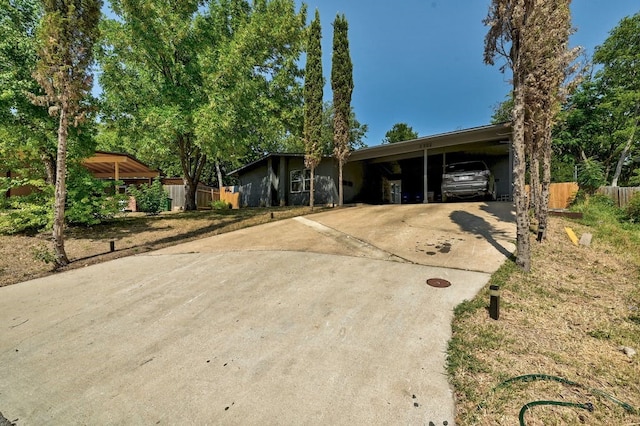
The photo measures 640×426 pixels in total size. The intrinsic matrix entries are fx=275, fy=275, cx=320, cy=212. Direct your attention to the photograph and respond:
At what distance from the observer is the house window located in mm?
16828

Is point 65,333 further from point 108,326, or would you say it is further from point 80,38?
point 80,38

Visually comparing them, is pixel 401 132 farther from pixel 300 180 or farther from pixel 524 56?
pixel 524 56

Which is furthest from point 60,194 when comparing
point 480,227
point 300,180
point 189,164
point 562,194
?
point 562,194

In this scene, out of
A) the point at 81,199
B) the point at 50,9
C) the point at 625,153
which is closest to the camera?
the point at 50,9

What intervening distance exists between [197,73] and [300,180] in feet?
26.2

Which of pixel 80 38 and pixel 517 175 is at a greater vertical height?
pixel 80 38

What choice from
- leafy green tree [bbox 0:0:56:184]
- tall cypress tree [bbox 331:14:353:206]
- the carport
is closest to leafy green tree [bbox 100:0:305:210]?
tall cypress tree [bbox 331:14:353:206]

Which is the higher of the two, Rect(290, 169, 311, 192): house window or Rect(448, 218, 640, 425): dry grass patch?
Rect(290, 169, 311, 192): house window

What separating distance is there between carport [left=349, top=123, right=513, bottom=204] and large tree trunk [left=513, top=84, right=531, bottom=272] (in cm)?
354

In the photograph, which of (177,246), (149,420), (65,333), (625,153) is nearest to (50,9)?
(177,246)

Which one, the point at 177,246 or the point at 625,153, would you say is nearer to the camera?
the point at 177,246

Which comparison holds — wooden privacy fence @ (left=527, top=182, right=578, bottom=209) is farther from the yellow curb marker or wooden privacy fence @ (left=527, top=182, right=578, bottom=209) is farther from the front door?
the front door

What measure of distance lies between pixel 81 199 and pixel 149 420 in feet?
30.7

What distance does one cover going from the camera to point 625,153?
19.2m
